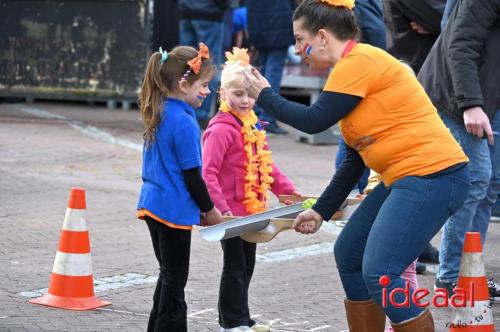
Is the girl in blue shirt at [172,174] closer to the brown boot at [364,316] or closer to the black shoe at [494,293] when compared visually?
the brown boot at [364,316]

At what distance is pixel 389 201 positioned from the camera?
4824 mm

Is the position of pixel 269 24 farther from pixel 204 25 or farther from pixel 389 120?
pixel 389 120

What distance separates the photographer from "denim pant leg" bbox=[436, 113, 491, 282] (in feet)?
20.7

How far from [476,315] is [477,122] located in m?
1.25

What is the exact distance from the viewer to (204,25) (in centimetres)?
1275

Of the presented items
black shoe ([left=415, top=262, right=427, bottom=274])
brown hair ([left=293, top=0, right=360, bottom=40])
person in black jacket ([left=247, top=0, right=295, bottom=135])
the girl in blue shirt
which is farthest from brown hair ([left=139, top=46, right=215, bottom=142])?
person in black jacket ([left=247, top=0, right=295, bottom=135])

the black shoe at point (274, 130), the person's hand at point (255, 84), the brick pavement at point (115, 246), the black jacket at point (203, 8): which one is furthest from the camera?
the black shoe at point (274, 130)

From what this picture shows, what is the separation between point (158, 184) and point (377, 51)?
3.92ft

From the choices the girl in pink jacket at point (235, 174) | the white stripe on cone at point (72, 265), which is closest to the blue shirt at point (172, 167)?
the girl in pink jacket at point (235, 174)

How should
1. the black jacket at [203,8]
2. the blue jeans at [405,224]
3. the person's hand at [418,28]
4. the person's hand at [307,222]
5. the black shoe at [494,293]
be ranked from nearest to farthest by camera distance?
the blue jeans at [405,224] < the person's hand at [307,222] < the black shoe at [494,293] < the person's hand at [418,28] < the black jacket at [203,8]

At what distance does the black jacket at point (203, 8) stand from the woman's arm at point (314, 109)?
7793mm

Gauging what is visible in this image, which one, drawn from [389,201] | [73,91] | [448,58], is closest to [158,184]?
[389,201]

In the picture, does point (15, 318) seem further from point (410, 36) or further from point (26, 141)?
point (26, 141)

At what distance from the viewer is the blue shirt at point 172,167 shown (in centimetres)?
526
